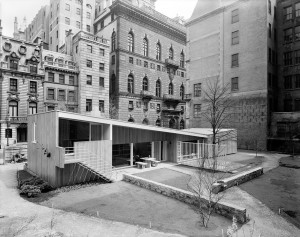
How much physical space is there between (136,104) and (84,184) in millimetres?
33869

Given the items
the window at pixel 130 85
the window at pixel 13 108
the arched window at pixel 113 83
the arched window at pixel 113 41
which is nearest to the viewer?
the window at pixel 13 108

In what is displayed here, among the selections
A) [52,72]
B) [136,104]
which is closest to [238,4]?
[136,104]

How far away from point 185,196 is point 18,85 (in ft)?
129

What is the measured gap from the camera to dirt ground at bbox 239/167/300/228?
42.9 ft

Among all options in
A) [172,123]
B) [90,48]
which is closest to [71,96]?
[90,48]

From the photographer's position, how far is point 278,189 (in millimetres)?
16094

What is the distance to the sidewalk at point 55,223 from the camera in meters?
9.45

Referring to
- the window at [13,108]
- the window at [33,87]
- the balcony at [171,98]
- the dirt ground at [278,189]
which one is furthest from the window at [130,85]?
the dirt ground at [278,189]

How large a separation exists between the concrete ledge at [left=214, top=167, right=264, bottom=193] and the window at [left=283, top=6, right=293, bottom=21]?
3294 centimetres

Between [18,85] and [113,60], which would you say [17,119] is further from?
[113,60]

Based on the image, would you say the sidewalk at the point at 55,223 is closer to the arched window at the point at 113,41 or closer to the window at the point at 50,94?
the window at the point at 50,94

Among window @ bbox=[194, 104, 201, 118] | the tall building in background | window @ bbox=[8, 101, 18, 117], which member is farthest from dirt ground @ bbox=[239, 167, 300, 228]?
window @ bbox=[8, 101, 18, 117]

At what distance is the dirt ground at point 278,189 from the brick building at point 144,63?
33.0 metres

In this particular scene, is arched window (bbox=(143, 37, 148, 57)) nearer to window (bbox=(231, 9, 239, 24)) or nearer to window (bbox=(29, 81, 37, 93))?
window (bbox=(231, 9, 239, 24))
